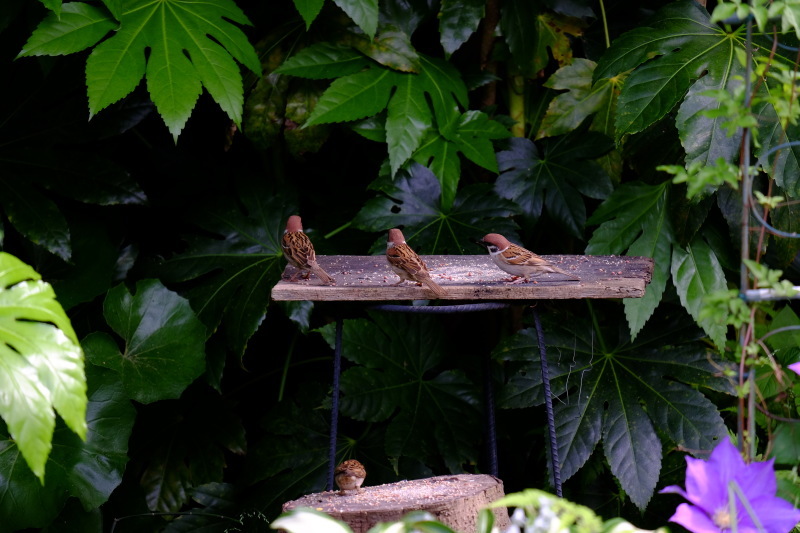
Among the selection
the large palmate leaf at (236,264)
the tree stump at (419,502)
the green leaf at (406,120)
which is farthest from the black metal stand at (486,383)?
the green leaf at (406,120)

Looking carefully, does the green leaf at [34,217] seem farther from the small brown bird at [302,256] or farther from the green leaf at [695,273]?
the green leaf at [695,273]

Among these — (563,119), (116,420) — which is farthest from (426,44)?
(116,420)

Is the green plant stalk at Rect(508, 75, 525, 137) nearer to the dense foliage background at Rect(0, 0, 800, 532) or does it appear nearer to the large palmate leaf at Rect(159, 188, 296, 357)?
the dense foliage background at Rect(0, 0, 800, 532)

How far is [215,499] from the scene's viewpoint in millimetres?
2520

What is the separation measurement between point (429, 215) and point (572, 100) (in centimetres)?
56

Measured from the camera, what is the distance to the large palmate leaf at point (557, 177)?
7.84 ft

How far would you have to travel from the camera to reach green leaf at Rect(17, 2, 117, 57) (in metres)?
1.96

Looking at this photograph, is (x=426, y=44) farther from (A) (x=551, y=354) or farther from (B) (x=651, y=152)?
(A) (x=551, y=354)

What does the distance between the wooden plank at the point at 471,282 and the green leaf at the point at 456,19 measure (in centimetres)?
74

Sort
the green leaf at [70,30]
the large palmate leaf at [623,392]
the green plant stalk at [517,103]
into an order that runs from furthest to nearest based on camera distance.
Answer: the green plant stalk at [517,103], the large palmate leaf at [623,392], the green leaf at [70,30]

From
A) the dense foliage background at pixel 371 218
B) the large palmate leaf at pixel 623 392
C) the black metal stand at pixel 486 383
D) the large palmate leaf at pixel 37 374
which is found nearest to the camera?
the large palmate leaf at pixel 37 374

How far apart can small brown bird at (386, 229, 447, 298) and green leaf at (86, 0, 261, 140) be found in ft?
1.97

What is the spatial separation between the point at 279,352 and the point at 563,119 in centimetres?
125

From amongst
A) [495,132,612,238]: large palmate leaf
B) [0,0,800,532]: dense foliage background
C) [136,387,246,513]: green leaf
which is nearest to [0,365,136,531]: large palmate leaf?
[0,0,800,532]: dense foliage background
